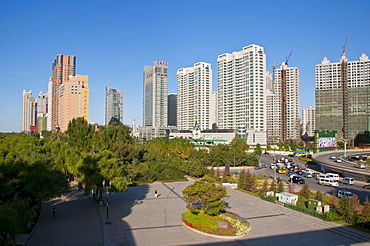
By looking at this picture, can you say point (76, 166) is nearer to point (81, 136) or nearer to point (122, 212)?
point (122, 212)

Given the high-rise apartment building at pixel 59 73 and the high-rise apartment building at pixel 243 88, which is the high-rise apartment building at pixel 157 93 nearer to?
the high-rise apartment building at pixel 243 88

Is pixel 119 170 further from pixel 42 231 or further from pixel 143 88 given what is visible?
pixel 143 88

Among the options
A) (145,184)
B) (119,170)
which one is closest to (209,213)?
(119,170)

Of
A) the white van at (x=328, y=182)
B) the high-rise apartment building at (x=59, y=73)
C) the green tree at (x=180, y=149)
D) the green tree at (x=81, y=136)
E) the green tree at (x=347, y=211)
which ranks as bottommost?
the white van at (x=328, y=182)

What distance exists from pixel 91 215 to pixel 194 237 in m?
8.83

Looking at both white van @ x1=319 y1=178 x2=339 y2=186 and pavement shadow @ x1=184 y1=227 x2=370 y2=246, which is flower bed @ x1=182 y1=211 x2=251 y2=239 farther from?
white van @ x1=319 y1=178 x2=339 y2=186

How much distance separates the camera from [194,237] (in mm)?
17562

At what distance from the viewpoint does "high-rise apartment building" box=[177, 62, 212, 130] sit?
122m

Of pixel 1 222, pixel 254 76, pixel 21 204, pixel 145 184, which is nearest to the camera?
pixel 1 222

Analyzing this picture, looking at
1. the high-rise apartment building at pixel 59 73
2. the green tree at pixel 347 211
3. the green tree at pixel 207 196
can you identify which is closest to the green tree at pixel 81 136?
the green tree at pixel 207 196

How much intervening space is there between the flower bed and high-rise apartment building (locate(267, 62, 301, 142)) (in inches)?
4305

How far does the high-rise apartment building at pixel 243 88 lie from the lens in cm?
9612

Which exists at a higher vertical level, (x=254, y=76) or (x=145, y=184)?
(x=254, y=76)

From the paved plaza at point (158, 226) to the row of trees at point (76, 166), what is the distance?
75.6 inches
